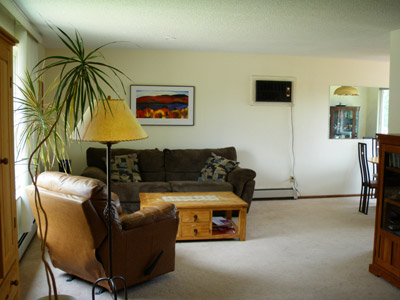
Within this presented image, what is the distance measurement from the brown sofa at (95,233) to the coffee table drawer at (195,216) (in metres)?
0.93

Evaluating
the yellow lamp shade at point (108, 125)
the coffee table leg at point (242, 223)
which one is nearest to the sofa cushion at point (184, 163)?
the coffee table leg at point (242, 223)

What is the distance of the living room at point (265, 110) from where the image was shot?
6062 mm

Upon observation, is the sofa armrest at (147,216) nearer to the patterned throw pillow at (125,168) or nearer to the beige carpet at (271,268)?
the beige carpet at (271,268)

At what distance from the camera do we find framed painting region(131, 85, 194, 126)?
6.02m

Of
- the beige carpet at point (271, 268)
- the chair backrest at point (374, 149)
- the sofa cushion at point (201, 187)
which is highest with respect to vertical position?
the chair backrest at point (374, 149)

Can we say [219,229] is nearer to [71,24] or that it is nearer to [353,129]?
[71,24]

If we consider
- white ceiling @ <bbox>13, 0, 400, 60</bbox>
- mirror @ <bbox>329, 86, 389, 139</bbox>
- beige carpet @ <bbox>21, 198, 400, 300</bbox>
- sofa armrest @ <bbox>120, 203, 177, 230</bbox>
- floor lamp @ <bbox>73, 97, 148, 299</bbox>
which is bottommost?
beige carpet @ <bbox>21, 198, 400, 300</bbox>

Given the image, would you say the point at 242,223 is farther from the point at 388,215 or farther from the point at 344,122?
the point at 344,122

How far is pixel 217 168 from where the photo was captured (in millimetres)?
5621

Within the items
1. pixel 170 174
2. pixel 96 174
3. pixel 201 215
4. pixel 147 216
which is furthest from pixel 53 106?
pixel 170 174

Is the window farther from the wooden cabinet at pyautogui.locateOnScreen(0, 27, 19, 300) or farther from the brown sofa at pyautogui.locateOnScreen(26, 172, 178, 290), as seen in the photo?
the wooden cabinet at pyautogui.locateOnScreen(0, 27, 19, 300)

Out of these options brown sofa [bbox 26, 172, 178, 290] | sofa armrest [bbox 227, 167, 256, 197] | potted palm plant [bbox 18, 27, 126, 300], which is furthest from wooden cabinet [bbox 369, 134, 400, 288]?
potted palm plant [bbox 18, 27, 126, 300]

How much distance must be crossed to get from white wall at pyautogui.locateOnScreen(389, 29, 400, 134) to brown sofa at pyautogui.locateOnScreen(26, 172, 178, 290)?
9.17ft

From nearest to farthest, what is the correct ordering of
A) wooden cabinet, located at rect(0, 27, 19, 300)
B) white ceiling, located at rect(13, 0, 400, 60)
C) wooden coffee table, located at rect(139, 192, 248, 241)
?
1. wooden cabinet, located at rect(0, 27, 19, 300)
2. white ceiling, located at rect(13, 0, 400, 60)
3. wooden coffee table, located at rect(139, 192, 248, 241)
